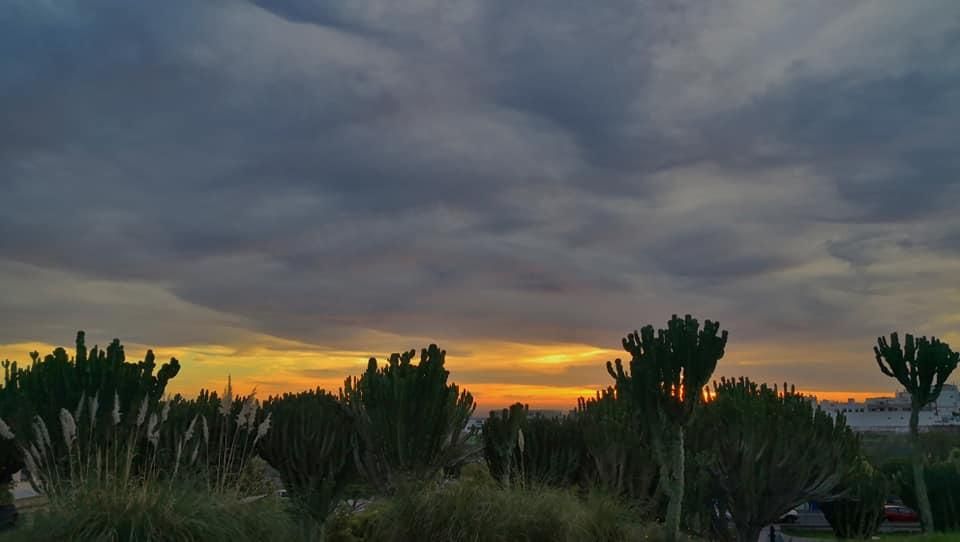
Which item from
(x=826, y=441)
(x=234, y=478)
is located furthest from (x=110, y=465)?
(x=826, y=441)

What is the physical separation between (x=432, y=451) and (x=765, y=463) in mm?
6309

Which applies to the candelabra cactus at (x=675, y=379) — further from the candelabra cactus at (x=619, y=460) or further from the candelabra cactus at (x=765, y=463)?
the candelabra cactus at (x=619, y=460)

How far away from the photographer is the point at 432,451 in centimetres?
1556

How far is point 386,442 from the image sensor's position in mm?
15312

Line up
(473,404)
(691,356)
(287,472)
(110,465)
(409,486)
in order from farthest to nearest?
(473,404) < (287,472) < (691,356) < (409,486) < (110,465)

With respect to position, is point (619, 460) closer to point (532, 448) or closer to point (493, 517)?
point (532, 448)

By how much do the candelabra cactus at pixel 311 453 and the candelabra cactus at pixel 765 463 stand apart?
699 cm

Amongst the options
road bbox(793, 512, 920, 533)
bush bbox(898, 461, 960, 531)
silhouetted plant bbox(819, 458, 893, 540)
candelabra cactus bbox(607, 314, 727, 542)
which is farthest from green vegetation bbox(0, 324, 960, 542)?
road bbox(793, 512, 920, 533)

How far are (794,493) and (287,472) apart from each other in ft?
31.5

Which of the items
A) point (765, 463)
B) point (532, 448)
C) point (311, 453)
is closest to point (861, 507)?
point (765, 463)

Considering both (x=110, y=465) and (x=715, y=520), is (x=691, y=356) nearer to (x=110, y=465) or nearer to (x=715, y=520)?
(x=715, y=520)

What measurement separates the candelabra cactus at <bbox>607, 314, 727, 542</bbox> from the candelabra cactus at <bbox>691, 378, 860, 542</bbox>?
1.76 meters

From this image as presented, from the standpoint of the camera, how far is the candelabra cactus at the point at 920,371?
22.0m

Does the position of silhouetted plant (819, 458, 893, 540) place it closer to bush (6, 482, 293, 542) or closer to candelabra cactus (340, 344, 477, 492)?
candelabra cactus (340, 344, 477, 492)
